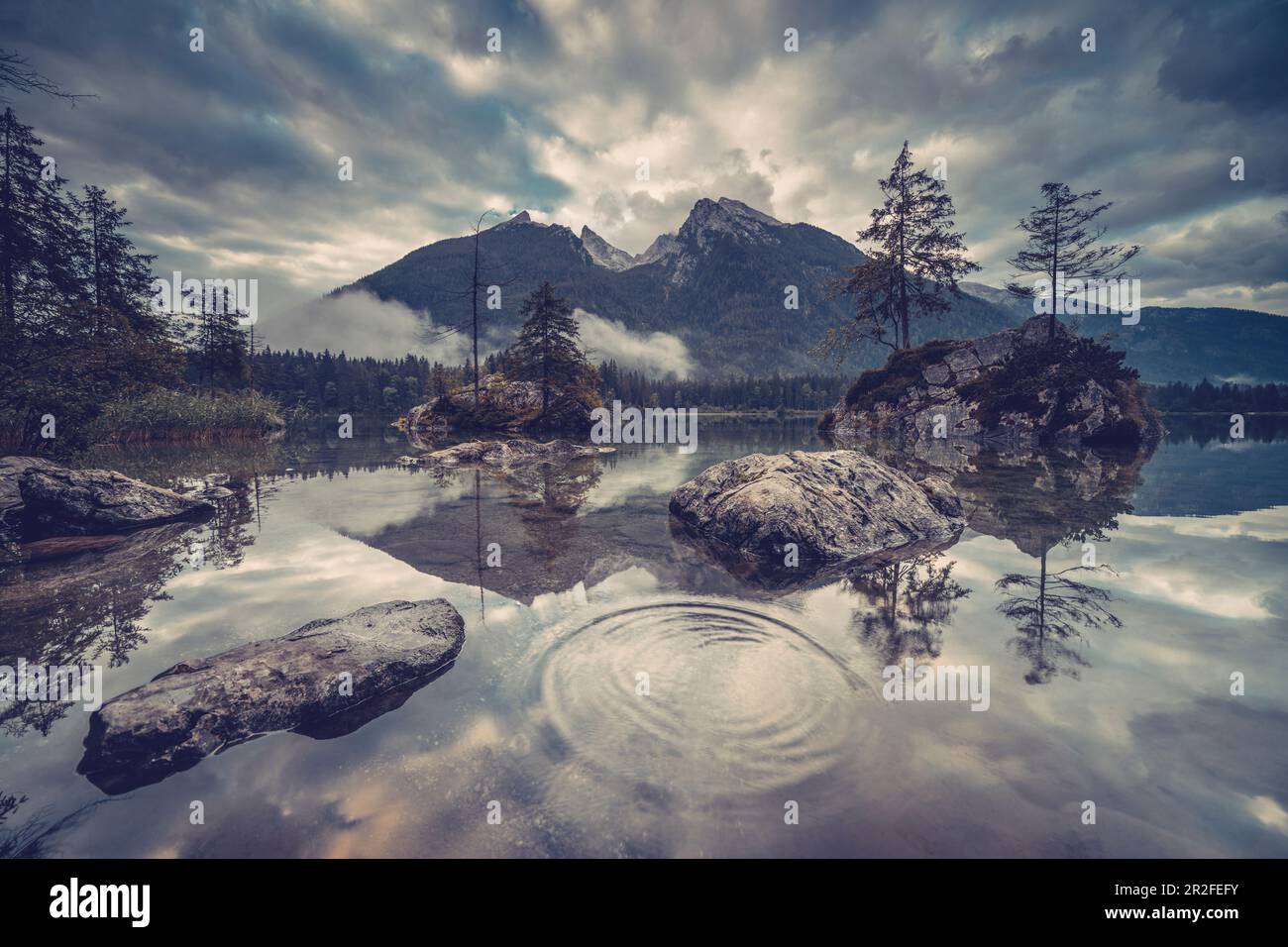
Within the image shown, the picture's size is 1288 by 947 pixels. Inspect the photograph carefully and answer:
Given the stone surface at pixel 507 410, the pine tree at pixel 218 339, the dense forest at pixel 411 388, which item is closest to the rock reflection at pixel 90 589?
the stone surface at pixel 507 410

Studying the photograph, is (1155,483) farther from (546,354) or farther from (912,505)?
(546,354)

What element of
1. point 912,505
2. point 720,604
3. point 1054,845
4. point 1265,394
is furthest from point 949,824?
point 1265,394

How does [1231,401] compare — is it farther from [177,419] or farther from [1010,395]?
[177,419]

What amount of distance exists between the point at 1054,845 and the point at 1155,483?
20115mm

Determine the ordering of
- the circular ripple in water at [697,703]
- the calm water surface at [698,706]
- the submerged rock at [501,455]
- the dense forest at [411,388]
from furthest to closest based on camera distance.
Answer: the dense forest at [411,388] < the submerged rock at [501,455] < the circular ripple in water at [697,703] < the calm water surface at [698,706]

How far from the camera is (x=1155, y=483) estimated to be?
53.7ft

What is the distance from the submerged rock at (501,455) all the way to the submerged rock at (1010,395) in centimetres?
1784

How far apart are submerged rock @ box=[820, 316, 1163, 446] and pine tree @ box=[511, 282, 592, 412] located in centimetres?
2090

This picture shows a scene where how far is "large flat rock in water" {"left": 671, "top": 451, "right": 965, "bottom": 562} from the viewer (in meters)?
9.22

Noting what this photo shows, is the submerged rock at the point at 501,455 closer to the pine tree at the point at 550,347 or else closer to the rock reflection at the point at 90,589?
the pine tree at the point at 550,347

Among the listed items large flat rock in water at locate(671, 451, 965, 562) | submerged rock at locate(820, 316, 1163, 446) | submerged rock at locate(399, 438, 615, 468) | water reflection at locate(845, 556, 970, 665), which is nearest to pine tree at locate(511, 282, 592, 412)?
submerged rock at locate(399, 438, 615, 468)

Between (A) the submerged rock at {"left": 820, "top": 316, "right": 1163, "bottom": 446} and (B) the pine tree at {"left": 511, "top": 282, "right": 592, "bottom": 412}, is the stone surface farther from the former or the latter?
(A) the submerged rock at {"left": 820, "top": 316, "right": 1163, "bottom": 446}

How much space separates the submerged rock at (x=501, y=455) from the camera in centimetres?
2459
